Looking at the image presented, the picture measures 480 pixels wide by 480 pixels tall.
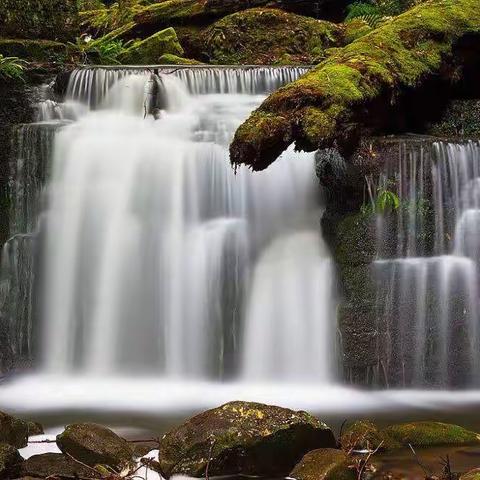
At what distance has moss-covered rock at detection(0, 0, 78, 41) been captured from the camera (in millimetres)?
10766

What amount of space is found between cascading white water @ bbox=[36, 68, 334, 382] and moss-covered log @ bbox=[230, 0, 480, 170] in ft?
3.73

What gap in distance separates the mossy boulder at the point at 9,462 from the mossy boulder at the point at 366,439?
7.04 feet

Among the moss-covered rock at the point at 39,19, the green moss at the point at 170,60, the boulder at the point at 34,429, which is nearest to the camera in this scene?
the boulder at the point at 34,429

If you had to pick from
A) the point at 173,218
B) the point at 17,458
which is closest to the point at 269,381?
the point at 173,218

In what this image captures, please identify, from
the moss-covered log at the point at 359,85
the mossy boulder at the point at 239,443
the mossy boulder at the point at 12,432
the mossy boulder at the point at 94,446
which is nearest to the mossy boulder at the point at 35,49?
the moss-covered log at the point at 359,85

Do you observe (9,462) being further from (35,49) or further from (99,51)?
(99,51)

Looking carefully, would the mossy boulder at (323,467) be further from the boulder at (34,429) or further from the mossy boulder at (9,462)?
the boulder at (34,429)

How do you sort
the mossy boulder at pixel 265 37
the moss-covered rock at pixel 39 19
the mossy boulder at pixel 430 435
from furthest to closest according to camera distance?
1. the mossy boulder at pixel 265 37
2. the moss-covered rock at pixel 39 19
3. the mossy boulder at pixel 430 435

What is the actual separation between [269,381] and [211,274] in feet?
4.36

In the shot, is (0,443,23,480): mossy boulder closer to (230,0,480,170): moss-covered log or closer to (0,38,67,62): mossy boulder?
(230,0,480,170): moss-covered log

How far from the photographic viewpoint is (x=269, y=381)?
7.20m

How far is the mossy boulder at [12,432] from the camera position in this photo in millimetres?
4797

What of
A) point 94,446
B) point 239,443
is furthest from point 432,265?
point 94,446

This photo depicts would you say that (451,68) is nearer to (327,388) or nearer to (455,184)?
(455,184)
